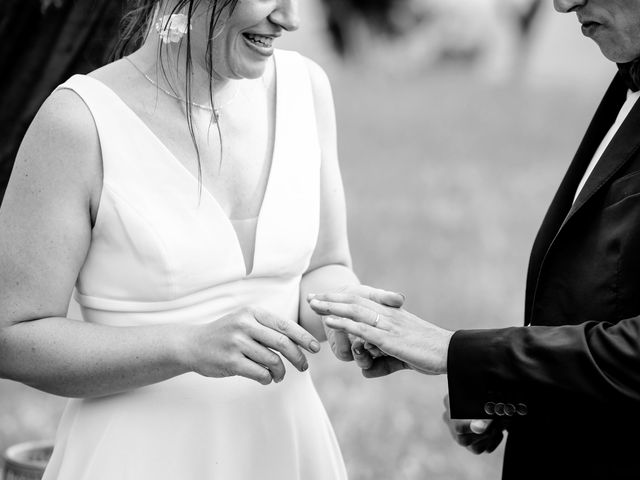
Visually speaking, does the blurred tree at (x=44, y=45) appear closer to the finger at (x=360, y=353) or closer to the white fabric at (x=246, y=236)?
the white fabric at (x=246, y=236)

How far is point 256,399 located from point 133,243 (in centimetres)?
56

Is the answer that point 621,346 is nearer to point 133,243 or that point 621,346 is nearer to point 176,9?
point 133,243

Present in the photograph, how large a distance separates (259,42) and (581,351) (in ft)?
3.91

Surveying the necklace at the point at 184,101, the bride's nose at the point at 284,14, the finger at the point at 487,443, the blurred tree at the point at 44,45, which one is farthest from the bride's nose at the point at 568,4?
the blurred tree at the point at 44,45

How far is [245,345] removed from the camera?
2404mm

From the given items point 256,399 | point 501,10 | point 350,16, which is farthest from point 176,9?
point 350,16

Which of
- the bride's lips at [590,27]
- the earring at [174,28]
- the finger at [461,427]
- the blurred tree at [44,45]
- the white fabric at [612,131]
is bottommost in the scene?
the finger at [461,427]

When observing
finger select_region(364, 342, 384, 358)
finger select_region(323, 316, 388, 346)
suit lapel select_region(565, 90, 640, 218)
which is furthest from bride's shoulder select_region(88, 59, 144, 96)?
suit lapel select_region(565, 90, 640, 218)

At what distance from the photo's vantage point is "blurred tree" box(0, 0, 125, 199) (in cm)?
325

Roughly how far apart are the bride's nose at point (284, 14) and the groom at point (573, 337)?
0.72m

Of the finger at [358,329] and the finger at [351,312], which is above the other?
the finger at [351,312]

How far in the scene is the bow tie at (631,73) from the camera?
2.63 meters

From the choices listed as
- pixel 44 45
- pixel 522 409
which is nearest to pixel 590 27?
pixel 522 409

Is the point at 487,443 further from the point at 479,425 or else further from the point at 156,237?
the point at 156,237
